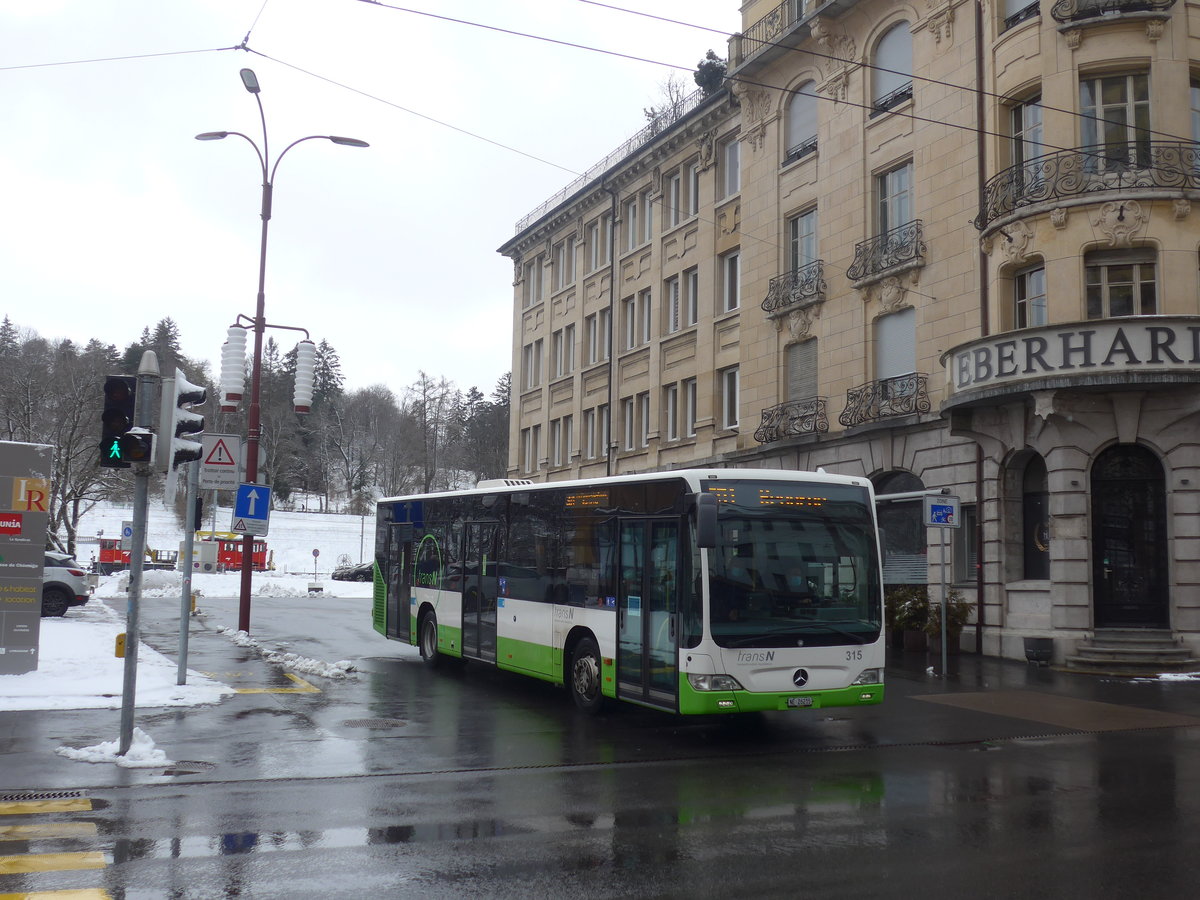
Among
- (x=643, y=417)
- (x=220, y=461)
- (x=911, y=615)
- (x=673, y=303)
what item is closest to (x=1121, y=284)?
(x=911, y=615)

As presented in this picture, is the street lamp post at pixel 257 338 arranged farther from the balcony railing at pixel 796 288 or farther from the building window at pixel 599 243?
the building window at pixel 599 243

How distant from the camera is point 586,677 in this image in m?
13.6

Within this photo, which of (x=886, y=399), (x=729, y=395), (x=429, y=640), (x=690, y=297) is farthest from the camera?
(x=690, y=297)

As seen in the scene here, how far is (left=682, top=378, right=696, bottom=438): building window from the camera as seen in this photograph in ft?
117

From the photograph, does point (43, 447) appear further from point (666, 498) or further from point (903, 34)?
point (903, 34)

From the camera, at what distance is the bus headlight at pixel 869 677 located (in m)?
12.0

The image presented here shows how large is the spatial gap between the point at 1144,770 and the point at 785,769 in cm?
324

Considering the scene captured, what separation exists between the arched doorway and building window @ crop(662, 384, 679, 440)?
1668cm

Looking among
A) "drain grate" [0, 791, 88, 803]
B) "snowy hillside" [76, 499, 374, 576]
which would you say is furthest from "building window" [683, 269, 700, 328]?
"snowy hillside" [76, 499, 374, 576]

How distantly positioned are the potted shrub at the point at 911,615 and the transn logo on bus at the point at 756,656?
39.7 ft

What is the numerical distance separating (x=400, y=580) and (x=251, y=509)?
3045 mm

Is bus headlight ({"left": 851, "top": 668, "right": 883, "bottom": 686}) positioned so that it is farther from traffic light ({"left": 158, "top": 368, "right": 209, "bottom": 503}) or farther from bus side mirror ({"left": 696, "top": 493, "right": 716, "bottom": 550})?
traffic light ({"left": 158, "top": 368, "right": 209, "bottom": 503})

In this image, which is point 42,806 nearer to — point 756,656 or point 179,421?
point 179,421

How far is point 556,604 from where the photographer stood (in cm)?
1430
